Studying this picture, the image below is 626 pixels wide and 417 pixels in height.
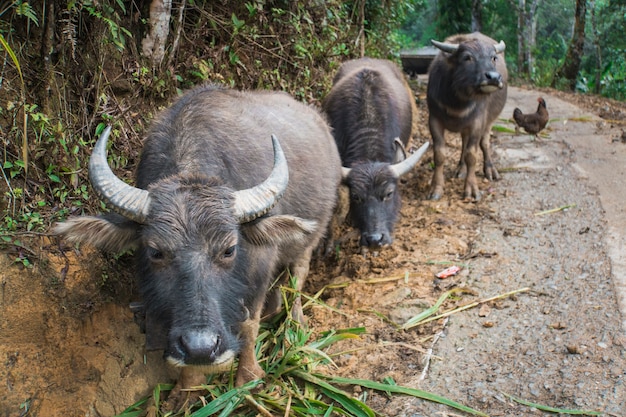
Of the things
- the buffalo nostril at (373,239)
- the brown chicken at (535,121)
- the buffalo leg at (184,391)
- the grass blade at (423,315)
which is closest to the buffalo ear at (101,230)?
the buffalo leg at (184,391)

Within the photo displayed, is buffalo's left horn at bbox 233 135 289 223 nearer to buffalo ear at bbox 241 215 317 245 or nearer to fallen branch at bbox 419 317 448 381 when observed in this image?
buffalo ear at bbox 241 215 317 245

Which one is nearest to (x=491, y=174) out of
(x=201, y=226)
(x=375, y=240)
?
(x=375, y=240)

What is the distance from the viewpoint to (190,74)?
18.8ft

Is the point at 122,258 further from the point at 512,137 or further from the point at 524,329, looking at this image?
the point at 512,137

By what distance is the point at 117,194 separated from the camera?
3.00 meters

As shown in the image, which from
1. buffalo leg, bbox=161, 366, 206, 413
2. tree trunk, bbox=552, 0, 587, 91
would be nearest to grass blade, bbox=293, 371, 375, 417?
buffalo leg, bbox=161, 366, 206, 413

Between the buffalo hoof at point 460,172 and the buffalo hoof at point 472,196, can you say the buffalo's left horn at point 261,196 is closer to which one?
the buffalo hoof at point 472,196

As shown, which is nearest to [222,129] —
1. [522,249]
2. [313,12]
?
[522,249]

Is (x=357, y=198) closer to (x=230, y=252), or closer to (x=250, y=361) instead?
(x=250, y=361)

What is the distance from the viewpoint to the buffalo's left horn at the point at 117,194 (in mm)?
2982

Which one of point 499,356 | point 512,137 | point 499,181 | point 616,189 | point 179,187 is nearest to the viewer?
point 179,187

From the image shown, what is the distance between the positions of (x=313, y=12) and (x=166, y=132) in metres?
5.21

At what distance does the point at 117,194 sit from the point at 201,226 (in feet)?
1.56

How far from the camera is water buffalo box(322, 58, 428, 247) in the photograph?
577 cm
